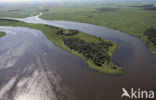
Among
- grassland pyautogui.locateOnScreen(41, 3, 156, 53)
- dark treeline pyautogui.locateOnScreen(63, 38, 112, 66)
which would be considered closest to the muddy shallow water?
dark treeline pyautogui.locateOnScreen(63, 38, 112, 66)

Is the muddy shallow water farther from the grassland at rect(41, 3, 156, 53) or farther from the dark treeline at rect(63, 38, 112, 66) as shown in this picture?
the grassland at rect(41, 3, 156, 53)

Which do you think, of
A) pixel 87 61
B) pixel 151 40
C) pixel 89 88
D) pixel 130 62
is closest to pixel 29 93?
pixel 89 88

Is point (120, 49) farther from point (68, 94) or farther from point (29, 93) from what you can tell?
point (29, 93)

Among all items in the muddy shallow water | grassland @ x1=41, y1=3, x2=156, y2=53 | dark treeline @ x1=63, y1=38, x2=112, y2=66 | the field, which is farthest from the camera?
the field

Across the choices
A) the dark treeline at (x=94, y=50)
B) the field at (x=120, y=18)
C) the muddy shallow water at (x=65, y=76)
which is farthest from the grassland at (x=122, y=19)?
the dark treeline at (x=94, y=50)

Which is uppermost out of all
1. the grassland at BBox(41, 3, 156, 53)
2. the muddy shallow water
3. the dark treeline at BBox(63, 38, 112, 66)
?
the grassland at BBox(41, 3, 156, 53)

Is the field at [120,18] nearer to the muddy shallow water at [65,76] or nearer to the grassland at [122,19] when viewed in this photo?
the grassland at [122,19]

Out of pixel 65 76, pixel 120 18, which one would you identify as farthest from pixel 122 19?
pixel 65 76
